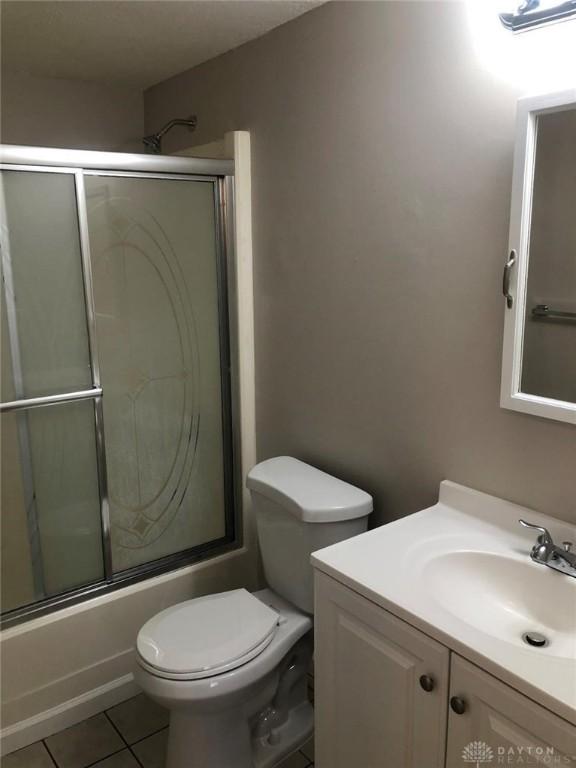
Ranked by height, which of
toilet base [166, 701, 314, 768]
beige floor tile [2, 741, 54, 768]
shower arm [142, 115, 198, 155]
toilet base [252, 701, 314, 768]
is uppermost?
shower arm [142, 115, 198, 155]

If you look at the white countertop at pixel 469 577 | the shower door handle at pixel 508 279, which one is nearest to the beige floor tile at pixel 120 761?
the white countertop at pixel 469 577

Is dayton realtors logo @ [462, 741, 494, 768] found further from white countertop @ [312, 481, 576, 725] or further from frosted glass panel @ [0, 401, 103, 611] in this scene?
frosted glass panel @ [0, 401, 103, 611]

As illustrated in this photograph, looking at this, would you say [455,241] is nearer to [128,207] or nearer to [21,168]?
[128,207]

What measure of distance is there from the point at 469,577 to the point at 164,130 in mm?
1950

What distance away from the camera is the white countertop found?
45.9 inches

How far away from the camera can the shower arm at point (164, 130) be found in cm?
238

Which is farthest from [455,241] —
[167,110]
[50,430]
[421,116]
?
[167,110]

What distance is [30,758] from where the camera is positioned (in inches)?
74.4

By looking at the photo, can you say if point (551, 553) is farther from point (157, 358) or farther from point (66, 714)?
point (66, 714)

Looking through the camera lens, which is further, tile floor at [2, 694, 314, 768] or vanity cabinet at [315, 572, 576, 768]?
tile floor at [2, 694, 314, 768]

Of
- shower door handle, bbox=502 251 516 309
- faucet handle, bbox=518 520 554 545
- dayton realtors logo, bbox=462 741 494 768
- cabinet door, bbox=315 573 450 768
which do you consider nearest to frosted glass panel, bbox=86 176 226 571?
cabinet door, bbox=315 573 450 768

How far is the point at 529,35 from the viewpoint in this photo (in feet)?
4.24

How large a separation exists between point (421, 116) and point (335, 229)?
41 cm

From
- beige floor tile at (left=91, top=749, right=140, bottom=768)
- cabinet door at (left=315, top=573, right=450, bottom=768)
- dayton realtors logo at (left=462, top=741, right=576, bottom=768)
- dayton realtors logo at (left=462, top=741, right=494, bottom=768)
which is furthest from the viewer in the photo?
beige floor tile at (left=91, top=749, right=140, bottom=768)
